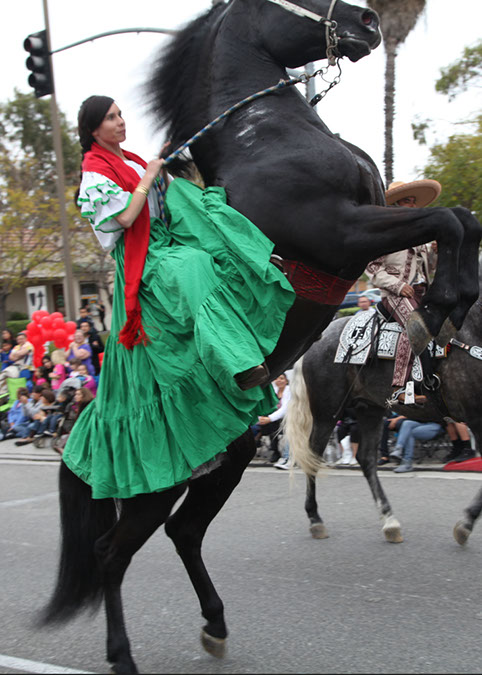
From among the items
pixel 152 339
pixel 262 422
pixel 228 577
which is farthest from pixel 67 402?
pixel 152 339

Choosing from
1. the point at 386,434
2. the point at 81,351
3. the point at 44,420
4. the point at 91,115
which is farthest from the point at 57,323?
the point at 91,115

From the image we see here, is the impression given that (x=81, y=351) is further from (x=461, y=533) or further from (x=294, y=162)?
(x=294, y=162)

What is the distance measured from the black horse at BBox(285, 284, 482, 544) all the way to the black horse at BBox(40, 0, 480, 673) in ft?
6.37

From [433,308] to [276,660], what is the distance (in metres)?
1.70

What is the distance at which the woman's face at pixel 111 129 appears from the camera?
2904mm

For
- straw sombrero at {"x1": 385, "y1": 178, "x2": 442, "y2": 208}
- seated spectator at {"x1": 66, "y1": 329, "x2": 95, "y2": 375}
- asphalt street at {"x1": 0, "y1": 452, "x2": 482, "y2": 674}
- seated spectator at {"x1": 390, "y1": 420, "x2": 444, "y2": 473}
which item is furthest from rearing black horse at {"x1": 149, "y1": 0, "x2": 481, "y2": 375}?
seated spectator at {"x1": 66, "y1": 329, "x2": 95, "y2": 375}

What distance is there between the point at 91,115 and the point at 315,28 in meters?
1.01

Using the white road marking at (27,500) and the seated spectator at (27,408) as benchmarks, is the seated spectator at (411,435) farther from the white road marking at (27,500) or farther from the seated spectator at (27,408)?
the seated spectator at (27,408)

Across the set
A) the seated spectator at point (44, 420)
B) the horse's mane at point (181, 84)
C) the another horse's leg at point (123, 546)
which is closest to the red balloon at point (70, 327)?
the seated spectator at point (44, 420)

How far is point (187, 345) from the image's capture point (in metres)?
2.76

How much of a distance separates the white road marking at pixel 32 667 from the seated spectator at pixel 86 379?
7388 millimetres

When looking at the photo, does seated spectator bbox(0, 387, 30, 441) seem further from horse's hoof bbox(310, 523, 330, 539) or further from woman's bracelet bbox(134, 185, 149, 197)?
woman's bracelet bbox(134, 185, 149, 197)

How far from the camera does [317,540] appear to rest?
530cm

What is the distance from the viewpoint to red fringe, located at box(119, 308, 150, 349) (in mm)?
2796
